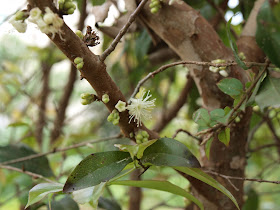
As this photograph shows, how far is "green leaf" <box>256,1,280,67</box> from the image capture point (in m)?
0.34

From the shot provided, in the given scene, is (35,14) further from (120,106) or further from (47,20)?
(120,106)

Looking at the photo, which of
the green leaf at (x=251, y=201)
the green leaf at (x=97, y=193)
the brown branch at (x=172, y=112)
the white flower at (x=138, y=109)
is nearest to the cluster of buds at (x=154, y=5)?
the white flower at (x=138, y=109)

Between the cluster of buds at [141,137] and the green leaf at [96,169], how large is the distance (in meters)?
0.03

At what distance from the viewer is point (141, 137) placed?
47 cm

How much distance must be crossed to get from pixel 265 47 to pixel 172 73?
759 mm

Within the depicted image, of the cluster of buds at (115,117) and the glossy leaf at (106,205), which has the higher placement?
the cluster of buds at (115,117)

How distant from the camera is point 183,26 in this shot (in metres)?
0.59

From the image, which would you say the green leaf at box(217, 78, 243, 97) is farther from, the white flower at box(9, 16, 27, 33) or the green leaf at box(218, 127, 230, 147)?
the white flower at box(9, 16, 27, 33)

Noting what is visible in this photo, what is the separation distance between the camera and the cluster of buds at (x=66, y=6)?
1.23ft

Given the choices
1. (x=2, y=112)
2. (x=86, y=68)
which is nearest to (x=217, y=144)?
(x=86, y=68)

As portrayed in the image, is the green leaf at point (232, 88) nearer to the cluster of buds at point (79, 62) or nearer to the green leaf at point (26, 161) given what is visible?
the cluster of buds at point (79, 62)

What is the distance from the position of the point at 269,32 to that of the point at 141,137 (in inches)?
8.4

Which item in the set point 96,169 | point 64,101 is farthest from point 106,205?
point 64,101

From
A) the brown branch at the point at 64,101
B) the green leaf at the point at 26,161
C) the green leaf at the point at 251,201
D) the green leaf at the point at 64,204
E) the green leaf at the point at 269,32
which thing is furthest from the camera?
the brown branch at the point at 64,101
